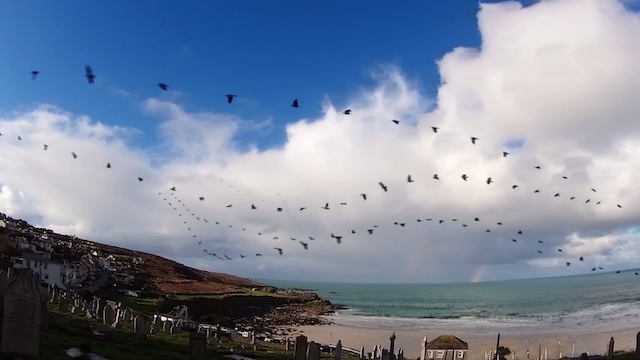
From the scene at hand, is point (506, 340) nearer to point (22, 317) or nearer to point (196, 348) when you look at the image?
point (196, 348)

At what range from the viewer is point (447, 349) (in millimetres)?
42562

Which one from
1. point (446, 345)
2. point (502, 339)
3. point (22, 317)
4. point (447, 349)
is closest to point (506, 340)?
point (502, 339)

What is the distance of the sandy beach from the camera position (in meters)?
55.4

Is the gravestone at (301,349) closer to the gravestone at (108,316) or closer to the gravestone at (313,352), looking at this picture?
the gravestone at (313,352)

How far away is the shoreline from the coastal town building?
11.0m

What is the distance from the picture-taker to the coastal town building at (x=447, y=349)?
42438 millimetres

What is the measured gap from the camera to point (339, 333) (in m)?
77.7

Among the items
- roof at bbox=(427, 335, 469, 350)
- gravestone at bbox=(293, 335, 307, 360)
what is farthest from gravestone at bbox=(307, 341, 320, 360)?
roof at bbox=(427, 335, 469, 350)

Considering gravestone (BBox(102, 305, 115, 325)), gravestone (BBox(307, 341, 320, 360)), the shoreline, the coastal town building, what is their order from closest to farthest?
gravestone (BBox(307, 341, 320, 360))
gravestone (BBox(102, 305, 115, 325))
the coastal town building
the shoreline

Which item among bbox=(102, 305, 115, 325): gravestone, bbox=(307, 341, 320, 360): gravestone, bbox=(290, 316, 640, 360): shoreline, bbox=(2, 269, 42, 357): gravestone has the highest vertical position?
bbox=(2, 269, 42, 357): gravestone

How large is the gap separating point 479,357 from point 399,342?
15.9 metres

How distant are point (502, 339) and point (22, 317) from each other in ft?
204

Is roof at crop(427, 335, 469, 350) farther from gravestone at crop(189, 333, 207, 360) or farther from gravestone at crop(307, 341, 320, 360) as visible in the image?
gravestone at crop(189, 333, 207, 360)

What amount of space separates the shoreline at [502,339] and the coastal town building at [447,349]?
36.2 ft
